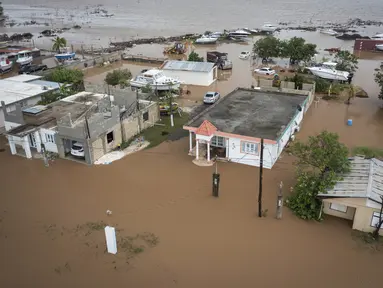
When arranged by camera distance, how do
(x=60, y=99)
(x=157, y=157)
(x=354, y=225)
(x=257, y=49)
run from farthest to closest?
1. (x=257, y=49)
2. (x=60, y=99)
3. (x=157, y=157)
4. (x=354, y=225)

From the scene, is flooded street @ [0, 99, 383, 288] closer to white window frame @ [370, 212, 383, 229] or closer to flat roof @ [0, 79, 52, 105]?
white window frame @ [370, 212, 383, 229]

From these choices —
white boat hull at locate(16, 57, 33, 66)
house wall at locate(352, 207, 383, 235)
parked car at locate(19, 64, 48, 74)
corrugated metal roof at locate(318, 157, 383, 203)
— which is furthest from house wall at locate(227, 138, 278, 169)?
white boat hull at locate(16, 57, 33, 66)

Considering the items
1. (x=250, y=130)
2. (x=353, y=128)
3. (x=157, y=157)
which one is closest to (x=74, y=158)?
(x=157, y=157)

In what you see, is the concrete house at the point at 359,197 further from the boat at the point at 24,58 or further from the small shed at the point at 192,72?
the boat at the point at 24,58

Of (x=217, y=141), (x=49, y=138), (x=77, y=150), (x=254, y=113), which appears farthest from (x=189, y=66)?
(x=77, y=150)

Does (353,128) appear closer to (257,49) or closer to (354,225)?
(354,225)

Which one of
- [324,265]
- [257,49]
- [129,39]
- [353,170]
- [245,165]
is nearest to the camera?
[324,265]
